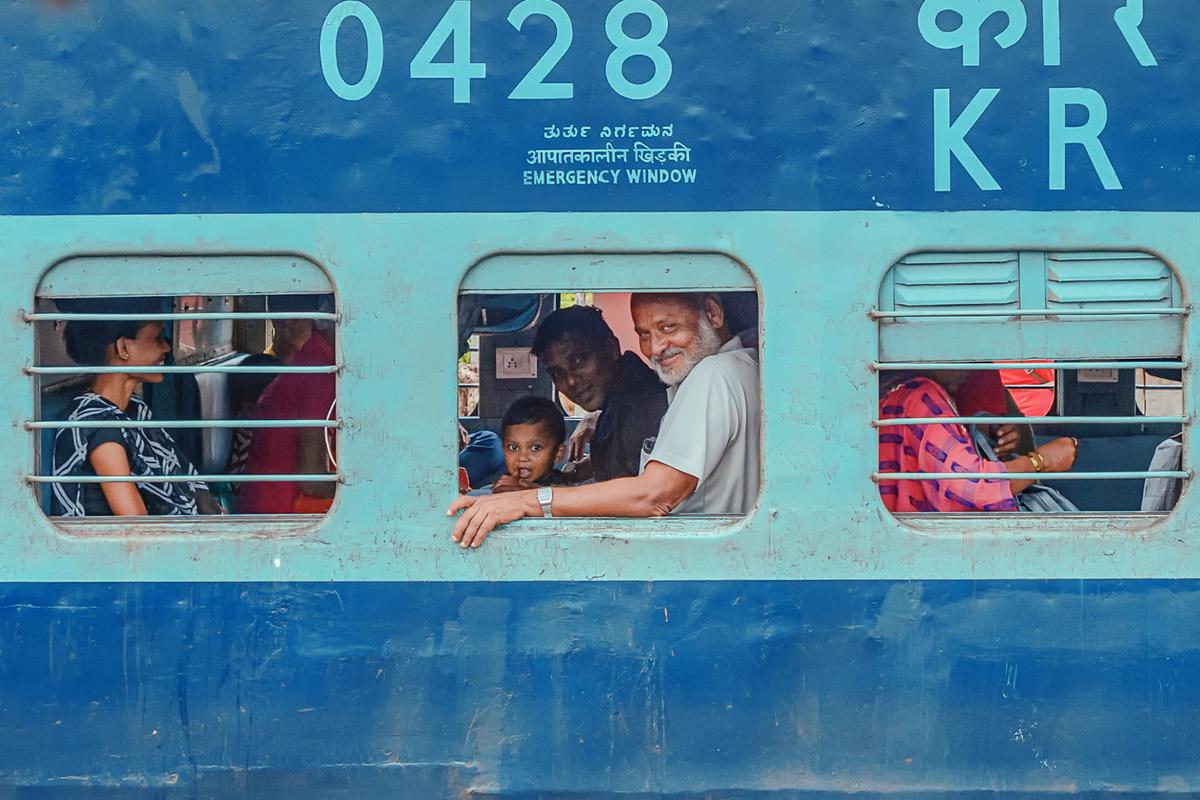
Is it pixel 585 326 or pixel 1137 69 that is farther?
pixel 585 326

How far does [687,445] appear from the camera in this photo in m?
3.00

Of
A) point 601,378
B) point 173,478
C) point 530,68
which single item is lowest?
point 173,478

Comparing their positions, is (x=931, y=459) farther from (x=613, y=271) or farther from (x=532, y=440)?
(x=532, y=440)

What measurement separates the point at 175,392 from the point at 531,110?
1.39 meters

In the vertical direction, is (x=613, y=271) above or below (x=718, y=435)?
above

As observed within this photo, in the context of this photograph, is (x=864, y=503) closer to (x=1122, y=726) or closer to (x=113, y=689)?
(x=1122, y=726)

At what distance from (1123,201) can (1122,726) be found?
4.22ft

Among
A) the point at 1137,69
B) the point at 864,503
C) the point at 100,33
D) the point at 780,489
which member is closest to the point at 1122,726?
the point at 864,503

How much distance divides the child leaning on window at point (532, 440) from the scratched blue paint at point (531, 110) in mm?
683

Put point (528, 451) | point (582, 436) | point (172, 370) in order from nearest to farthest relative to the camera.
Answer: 1. point (172, 370)
2. point (528, 451)
3. point (582, 436)

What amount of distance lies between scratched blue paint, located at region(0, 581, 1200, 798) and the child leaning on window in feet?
→ 1.56

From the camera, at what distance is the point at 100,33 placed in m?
2.90

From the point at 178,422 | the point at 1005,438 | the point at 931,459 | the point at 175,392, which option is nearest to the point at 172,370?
the point at 178,422

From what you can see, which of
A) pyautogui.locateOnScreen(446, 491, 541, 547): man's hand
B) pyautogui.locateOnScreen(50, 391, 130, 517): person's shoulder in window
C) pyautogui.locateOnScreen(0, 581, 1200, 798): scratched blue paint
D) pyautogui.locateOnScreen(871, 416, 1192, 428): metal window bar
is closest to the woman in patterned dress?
pyautogui.locateOnScreen(50, 391, 130, 517): person's shoulder in window
